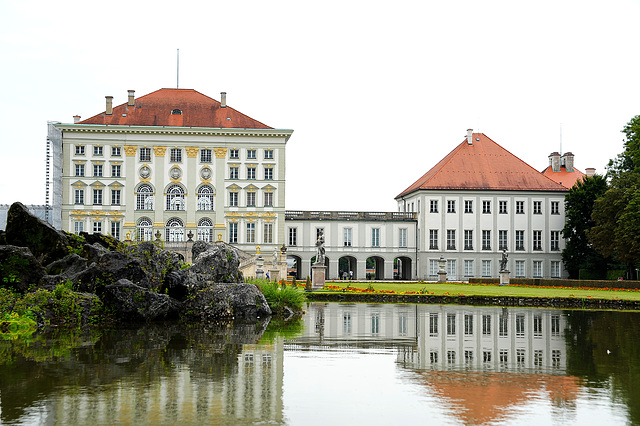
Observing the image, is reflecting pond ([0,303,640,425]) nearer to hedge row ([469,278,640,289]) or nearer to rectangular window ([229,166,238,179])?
hedge row ([469,278,640,289])

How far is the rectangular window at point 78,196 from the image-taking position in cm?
6153

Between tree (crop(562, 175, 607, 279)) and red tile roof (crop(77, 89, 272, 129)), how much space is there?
27.5 m

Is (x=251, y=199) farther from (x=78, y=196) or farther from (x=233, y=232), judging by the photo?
(x=78, y=196)

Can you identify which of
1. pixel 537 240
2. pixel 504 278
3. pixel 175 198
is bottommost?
pixel 504 278

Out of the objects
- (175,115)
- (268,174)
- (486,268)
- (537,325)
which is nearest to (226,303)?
(537,325)

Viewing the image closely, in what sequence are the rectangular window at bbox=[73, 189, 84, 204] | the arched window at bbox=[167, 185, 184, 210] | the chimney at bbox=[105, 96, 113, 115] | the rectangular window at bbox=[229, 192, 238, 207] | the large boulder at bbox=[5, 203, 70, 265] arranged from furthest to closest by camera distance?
the rectangular window at bbox=[229, 192, 238, 207]
the arched window at bbox=[167, 185, 184, 210]
the chimney at bbox=[105, 96, 113, 115]
the rectangular window at bbox=[73, 189, 84, 204]
the large boulder at bbox=[5, 203, 70, 265]

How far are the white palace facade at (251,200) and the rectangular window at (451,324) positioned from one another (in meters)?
41.9

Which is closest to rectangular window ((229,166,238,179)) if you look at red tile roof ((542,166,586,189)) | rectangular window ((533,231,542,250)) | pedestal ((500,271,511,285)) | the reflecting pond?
pedestal ((500,271,511,285))

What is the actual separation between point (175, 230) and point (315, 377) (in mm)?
54054

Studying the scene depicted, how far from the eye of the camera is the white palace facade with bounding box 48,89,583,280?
61.8 meters

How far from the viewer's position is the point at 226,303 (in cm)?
1823

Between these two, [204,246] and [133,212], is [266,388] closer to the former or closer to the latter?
[204,246]

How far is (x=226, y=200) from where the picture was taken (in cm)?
6284

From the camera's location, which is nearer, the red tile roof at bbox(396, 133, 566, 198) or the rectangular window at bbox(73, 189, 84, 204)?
the rectangular window at bbox(73, 189, 84, 204)
